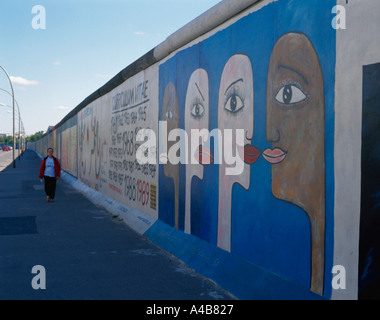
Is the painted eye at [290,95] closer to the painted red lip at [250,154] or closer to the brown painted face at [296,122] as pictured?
the brown painted face at [296,122]

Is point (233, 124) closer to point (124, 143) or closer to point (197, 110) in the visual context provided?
point (197, 110)

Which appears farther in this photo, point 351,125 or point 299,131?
point 299,131

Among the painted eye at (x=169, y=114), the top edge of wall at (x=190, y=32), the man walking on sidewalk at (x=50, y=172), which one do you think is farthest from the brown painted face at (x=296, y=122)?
the man walking on sidewalk at (x=50, y=172)

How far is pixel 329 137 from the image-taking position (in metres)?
3.74

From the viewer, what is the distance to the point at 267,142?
15.2 ft

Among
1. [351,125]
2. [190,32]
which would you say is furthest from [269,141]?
[190,32]

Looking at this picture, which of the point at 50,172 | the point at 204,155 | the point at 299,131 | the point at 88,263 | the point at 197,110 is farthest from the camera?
the point at 50,172

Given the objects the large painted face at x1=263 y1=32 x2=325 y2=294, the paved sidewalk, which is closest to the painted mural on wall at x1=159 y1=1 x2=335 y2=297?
the large painted face at x1=263 y1=32 x2=325 y2=294

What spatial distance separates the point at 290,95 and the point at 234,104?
48.2 inches

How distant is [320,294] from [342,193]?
972 millimetres

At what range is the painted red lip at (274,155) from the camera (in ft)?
14.4

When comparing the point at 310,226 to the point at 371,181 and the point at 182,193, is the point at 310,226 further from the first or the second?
the point at 182,193

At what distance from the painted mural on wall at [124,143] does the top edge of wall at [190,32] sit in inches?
9.2

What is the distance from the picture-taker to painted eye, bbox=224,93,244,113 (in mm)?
5258
